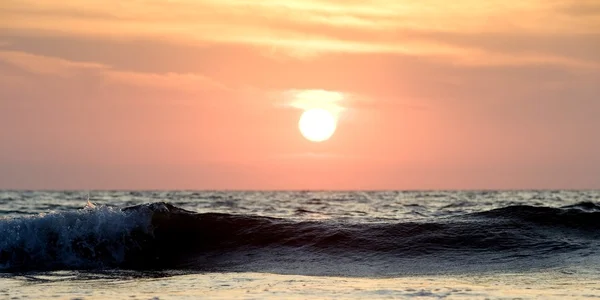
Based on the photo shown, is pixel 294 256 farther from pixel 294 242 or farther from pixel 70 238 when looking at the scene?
pixel 70 238

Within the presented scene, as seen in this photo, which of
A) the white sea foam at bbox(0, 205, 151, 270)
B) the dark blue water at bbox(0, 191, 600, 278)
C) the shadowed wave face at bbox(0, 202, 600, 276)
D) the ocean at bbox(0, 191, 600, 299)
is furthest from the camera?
the white sea foam at bbox(0, 205, 151, 270)

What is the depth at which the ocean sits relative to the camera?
12.1 m

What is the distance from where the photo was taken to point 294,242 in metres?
18.1

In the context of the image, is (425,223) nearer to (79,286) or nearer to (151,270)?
(151,270)

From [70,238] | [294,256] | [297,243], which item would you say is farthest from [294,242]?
[70,238]

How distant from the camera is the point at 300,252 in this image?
56.8 feet

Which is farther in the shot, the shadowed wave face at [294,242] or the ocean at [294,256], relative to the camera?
the shadowed wave face at [294,242]

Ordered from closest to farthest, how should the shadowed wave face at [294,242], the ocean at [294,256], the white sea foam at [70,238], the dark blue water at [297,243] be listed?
the ocean at [294,256] → the dark blue water at [297,243] → the shadowed wave face at [294,242] → the white sea foam at [70,238]

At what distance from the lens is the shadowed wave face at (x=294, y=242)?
1589 cm

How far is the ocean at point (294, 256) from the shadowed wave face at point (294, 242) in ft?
0.10

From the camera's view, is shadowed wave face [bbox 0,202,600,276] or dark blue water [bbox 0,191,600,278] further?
shadowed wave face [bbox 0,202,600,276]

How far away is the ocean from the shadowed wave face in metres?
0.03

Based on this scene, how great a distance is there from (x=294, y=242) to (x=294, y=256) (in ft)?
3.93

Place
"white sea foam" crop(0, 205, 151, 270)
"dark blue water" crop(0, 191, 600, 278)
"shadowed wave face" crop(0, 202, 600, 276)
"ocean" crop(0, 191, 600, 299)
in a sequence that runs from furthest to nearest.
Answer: "white sea foam" crop(0, 205, 151, 270), "shadowed wave face" crop(0, 202, 600, 276), "dark blue water" crop(0, 191, 600, 278), "ocean" crop(0, 191, 600, 299)
